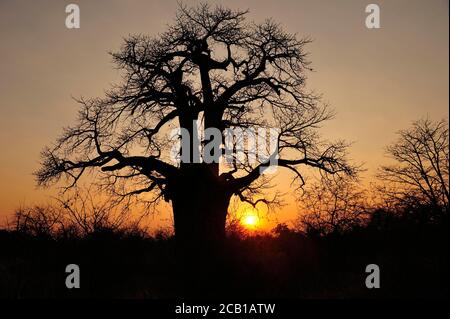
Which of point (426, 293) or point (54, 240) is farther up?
point (54, 240)

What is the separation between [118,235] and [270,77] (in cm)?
513

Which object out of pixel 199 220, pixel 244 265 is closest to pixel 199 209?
pixel 199 220

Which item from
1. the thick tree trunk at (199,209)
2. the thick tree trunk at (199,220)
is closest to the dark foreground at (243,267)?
the thick tree trunk at (199,220)

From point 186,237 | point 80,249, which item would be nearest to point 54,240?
point 80,249

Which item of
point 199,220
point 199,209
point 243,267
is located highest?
point 199,209

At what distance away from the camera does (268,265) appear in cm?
1105

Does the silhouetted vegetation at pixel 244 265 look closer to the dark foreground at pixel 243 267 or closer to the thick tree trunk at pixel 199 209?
the dark foreground at pixel 243 267

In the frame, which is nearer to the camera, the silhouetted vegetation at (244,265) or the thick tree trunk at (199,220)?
the silhouetted vegetation at (244,265)

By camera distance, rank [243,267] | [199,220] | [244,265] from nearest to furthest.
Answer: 1. [243,267]
2. [244,265]
3. [199,220]

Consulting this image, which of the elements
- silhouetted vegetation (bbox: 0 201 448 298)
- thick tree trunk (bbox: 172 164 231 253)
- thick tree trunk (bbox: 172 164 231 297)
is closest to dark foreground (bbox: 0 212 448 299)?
silhouetted vegetation (bbox: 0 201 448 298)

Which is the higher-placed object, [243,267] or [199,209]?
[199,209]

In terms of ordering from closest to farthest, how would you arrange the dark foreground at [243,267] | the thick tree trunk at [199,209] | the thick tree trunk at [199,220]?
1. the dark foreground at [243,267]
2. the thick tree trunk at [199,220]
3. the thick tree trunk at [199,209]

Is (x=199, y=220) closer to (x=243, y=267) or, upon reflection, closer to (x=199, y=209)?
(x=199, y=209)
